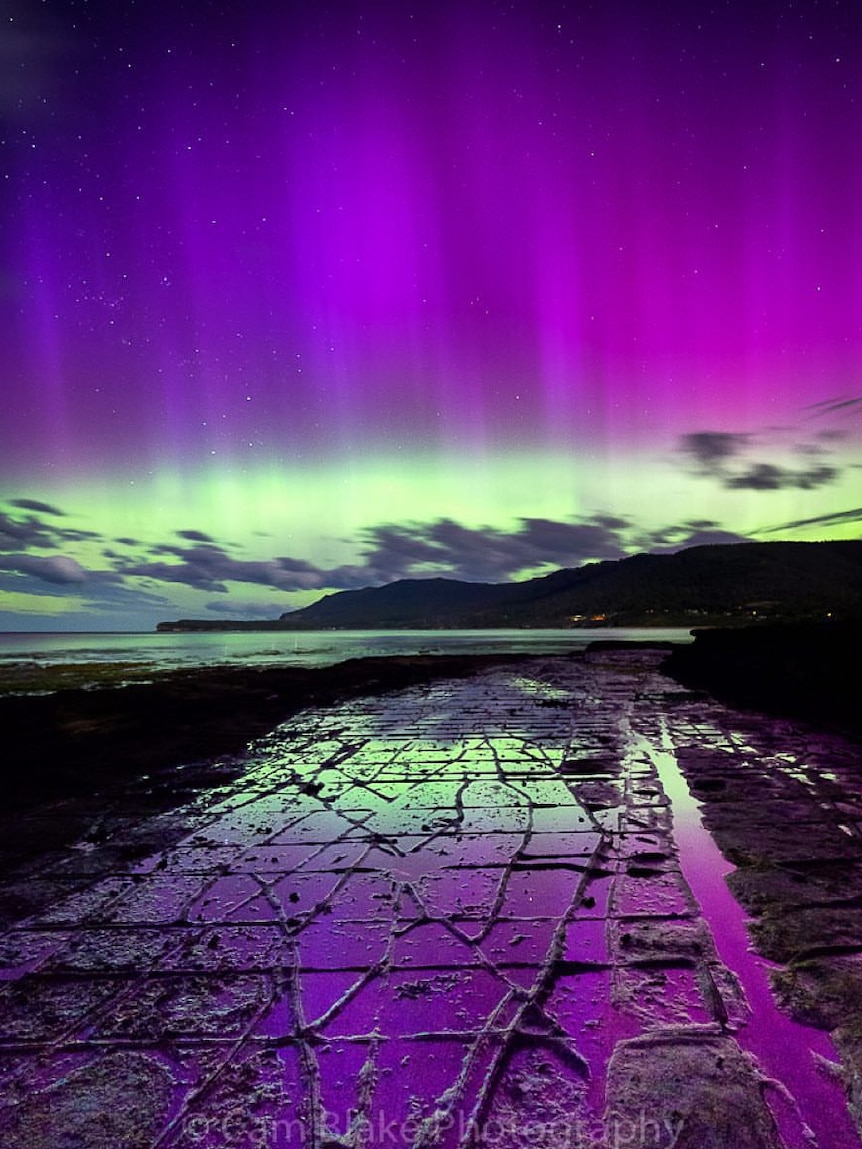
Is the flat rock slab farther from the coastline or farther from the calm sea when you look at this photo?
the calm sea

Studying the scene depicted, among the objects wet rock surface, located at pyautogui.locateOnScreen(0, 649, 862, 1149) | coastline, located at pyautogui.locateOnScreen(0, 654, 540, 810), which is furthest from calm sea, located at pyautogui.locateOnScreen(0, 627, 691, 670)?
wet rock surface, located at pyautogui.locateOnScreen(0, 649, 862, 1149)

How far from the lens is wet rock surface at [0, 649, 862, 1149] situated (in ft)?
11.5

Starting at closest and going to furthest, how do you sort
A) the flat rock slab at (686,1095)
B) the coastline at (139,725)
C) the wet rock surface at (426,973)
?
the flat rock slab at (686,1095), the wet rock surface at (426,973), the coastline at (139,725)

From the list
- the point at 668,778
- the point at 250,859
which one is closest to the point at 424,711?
the point at 668,778

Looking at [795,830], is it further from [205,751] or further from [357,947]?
[205,751]

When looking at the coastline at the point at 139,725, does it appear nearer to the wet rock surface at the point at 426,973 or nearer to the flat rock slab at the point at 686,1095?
the wet rock surface at the point at 426,973

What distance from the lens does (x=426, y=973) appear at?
5012 millimetres

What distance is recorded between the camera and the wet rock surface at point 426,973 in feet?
11.5

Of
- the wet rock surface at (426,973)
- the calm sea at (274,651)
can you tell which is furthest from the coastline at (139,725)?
the calm sea at (274,651)

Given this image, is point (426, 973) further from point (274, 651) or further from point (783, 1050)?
point (274, 651)

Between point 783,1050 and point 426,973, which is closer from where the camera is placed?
point 783,1050

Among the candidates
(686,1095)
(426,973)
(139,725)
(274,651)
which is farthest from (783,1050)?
(274,651)

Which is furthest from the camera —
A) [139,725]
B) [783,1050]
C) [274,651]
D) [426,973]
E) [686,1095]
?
[274,651]

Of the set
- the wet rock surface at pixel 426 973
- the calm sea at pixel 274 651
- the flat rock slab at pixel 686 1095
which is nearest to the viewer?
the flat rock slab at pixel 686 1095
